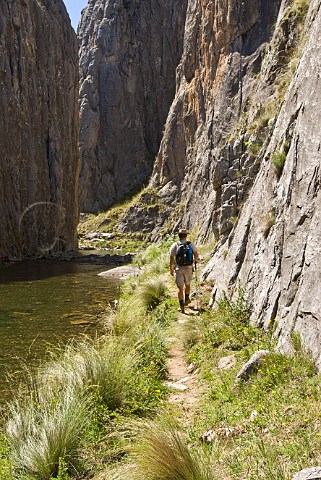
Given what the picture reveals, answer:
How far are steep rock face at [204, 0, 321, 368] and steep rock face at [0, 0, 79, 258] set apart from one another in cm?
2801

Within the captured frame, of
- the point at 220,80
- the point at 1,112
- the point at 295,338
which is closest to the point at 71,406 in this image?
the point at 295,338

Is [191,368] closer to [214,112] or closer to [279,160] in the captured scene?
[279,160]

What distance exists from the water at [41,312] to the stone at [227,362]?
2589 millimetres

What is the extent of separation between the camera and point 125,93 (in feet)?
247

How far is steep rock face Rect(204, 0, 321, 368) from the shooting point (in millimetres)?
5234

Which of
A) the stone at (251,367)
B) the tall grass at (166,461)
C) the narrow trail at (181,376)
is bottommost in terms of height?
the narrow trail at (181,376)

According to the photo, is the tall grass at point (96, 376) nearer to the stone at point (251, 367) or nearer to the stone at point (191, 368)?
the stone at point (191, 368)

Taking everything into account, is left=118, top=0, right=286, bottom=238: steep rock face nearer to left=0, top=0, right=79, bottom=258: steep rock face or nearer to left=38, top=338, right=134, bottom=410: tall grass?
left=38, top=338, right=134, bottom=410: tall grass

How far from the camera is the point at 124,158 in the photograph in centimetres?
7331

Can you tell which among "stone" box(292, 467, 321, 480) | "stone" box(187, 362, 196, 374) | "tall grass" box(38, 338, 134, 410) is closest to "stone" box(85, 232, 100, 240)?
"stone" box(187, 362, 196, 374)

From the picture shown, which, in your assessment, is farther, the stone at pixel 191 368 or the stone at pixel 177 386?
the stone at pixel 191 368

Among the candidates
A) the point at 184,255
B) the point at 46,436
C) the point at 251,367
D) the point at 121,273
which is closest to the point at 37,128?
the point at 121,273

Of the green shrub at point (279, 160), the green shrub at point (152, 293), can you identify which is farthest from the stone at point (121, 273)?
the green shrub at point (279, 160)

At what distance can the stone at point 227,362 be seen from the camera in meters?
6.13
